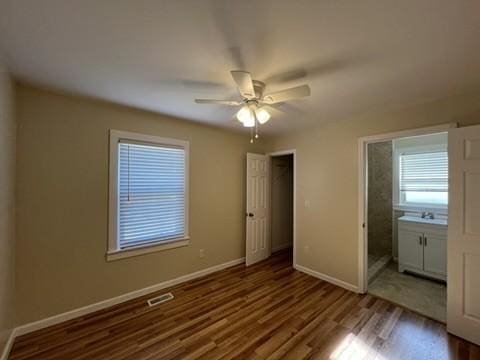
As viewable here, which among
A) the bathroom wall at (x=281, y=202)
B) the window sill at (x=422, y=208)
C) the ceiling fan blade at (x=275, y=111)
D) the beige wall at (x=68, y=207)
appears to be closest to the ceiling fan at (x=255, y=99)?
the ceiling fan blade at (x=275, y=111)

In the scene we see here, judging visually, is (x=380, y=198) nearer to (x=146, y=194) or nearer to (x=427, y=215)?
(x=427, y=215)

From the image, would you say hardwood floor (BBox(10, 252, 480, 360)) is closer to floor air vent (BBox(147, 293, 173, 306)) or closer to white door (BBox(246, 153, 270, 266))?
floor air vent (BBox(147, 293, 173, 306))

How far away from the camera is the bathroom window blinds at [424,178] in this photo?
11.6 feet

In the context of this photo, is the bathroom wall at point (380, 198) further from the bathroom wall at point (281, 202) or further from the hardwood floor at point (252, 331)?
the hardwood floor at point (252, 331)

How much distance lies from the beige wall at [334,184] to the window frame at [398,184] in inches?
63.2

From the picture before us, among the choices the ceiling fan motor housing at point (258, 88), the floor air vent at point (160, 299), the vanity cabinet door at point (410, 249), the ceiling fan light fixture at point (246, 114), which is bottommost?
the floor air vent at point (160, 299)

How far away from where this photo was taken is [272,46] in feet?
4.86

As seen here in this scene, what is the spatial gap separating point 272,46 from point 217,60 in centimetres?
43

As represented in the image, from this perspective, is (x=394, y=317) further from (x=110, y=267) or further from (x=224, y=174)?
(x=110, y=267)

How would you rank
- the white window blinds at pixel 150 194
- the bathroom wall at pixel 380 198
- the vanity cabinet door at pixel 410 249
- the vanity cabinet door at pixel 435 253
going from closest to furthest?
the white window blinds at pixel 150 194 < the vanity cabinet door at pixel 435 253 < the vanity cabinet door at pixel 410 249 < the bathroom wall at pixel 380 198

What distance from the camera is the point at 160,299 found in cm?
276

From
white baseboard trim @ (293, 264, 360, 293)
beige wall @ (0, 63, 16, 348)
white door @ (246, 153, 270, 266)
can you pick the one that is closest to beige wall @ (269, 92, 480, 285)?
white baseboard trim @ (293, 264, 360, 293)

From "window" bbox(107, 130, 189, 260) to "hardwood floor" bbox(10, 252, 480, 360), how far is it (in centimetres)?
72

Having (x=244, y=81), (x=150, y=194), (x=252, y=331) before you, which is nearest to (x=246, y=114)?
(x=244, y=81)
